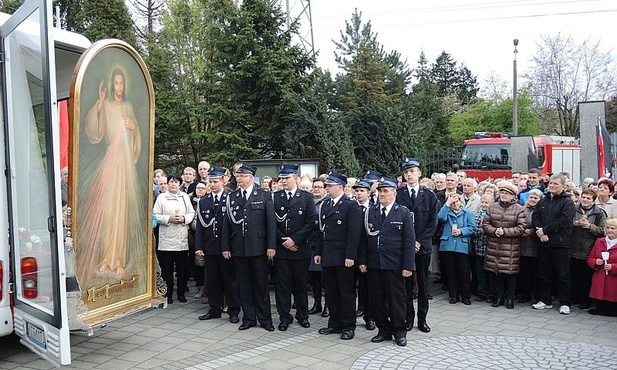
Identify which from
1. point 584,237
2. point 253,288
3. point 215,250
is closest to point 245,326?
point 253,288

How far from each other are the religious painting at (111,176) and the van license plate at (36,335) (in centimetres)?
54

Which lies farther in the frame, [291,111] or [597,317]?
[291,111]

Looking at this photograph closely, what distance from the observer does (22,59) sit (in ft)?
17.2

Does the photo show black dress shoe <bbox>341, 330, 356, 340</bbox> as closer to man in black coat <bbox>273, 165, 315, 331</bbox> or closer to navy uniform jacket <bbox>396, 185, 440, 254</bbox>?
man in black coat <bbox>273, 165, 315, 331</bbox>

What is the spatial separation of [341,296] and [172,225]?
2.85 metres

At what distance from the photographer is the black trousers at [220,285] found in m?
7.84

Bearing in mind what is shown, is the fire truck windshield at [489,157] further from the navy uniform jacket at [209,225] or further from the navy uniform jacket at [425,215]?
the navy uniform jacket at [209,225]

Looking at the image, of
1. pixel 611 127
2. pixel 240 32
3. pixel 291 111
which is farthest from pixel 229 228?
pixel 611 127

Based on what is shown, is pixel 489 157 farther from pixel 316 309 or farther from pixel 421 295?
pixel 421 295

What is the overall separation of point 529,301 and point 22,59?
24.3 feet

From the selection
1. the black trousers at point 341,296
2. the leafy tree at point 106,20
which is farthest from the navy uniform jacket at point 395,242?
the leafy tree at point 106,20

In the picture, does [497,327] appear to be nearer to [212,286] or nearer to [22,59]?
[212,286]

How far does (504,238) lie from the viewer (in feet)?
27.9

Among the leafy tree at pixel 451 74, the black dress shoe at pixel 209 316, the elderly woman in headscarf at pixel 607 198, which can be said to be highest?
the leafy tree at pixel 451 74
